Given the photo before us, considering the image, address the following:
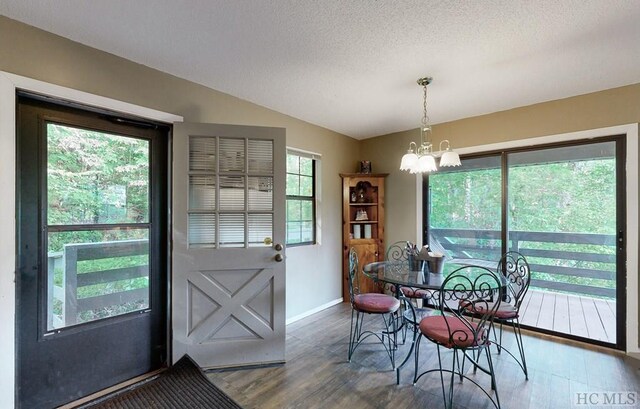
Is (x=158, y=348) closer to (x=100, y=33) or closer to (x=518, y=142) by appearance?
(x=100, y=33)

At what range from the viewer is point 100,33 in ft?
6.06

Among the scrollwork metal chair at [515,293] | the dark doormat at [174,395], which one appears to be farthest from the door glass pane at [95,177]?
the scrollwork metal chair at [515,293]

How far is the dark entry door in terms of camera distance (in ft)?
5.97

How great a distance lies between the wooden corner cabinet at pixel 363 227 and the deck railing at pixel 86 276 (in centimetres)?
253

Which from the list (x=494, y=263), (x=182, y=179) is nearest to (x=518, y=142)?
(x=494, y=263)

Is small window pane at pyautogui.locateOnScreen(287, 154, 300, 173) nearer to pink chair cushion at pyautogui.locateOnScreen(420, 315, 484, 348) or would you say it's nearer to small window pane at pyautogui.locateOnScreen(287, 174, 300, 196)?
small window pane at pyautogui.locateOnScreen(287, 174, 300, 196)

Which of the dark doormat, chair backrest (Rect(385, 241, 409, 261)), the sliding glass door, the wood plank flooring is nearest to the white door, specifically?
the dark doormat

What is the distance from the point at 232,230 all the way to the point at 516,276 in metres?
2.73

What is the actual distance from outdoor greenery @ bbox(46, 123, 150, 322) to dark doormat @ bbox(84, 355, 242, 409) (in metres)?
0.58

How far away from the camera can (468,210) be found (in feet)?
11.8

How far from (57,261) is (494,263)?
411cm

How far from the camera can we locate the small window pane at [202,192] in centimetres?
243

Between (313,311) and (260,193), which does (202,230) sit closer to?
(260,193)

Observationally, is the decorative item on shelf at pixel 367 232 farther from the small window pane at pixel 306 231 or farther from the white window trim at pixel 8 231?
the white window trim at pixel 8 231
